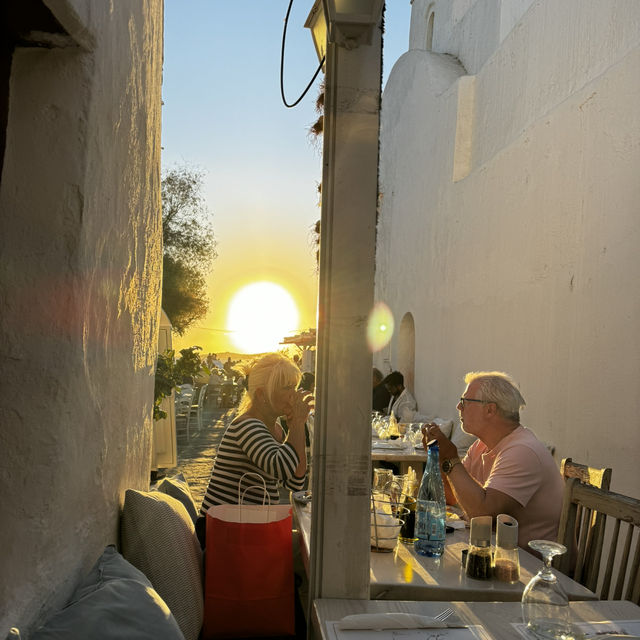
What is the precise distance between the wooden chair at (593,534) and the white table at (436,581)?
296 millimetres

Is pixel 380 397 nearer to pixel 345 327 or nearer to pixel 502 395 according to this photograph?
pixel 502 395

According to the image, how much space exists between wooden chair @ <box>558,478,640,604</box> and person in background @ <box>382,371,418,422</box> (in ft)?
21.1

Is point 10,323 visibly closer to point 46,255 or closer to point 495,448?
point 46,255

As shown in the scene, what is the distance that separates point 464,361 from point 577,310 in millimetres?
3326

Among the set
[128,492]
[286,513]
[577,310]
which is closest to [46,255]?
[128,492]

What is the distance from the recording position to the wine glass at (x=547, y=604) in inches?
67.7

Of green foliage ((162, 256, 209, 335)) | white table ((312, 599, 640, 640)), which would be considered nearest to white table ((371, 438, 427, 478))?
white table ((312, 599, 640, 640))

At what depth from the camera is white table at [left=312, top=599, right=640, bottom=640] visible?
5.95ft

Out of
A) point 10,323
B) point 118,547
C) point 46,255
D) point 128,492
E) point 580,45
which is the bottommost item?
point 118,547

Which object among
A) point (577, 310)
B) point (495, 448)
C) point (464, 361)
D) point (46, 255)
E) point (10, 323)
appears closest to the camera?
point (10, 323)

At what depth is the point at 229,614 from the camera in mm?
2441

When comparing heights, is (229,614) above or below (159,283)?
below

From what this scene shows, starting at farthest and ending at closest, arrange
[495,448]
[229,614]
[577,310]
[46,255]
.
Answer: [577,310] < [495,448] < [229,614] < [46,255]

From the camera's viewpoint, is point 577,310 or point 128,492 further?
point 577,310
